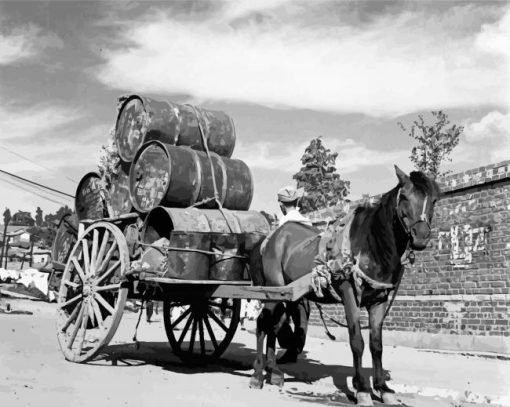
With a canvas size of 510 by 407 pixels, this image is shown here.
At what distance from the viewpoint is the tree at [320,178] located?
44.4 metres

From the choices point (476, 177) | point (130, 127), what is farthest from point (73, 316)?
point (476, 177)

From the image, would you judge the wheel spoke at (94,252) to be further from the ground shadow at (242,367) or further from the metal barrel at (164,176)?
the ground shadow at (242,367)

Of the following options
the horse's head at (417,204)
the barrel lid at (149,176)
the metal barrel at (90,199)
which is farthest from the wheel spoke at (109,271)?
the horse's head at (417,204)

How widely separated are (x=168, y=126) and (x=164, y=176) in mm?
786

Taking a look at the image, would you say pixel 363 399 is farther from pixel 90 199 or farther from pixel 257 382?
pixel 90 199

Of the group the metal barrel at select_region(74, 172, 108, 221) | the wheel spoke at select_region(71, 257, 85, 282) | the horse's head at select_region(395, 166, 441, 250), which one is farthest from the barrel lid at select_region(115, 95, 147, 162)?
the horse's head at select_region(395, 166, 441, 250)

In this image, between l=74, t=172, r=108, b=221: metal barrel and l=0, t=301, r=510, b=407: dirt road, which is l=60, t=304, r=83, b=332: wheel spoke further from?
l=74, t=172, r=108, b=221: metal barrel

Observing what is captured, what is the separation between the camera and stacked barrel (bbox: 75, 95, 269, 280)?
289 inches

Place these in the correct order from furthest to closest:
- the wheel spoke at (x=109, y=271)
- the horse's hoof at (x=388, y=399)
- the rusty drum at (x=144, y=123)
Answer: the rusty drum at (x=144, y=123)
the wheel spoke at (x=109, y=271)
the horse's hoof at (x=388, y=399)

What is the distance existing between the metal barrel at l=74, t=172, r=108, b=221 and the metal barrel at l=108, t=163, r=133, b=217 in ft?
0.95

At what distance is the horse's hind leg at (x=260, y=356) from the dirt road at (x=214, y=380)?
0.35 ft

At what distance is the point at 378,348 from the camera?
6.01m

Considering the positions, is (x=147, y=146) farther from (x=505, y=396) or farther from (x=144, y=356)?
(x=505, y=396)

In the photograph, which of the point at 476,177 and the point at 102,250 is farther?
the point at 476,177
